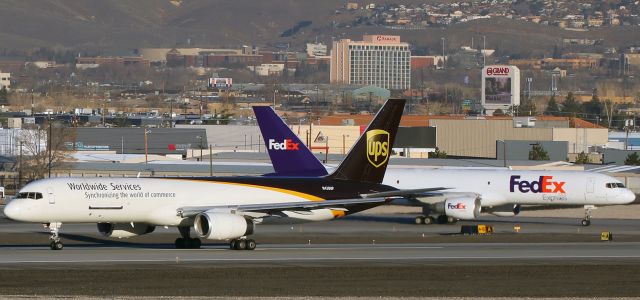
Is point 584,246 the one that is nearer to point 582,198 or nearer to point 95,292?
point 582,198

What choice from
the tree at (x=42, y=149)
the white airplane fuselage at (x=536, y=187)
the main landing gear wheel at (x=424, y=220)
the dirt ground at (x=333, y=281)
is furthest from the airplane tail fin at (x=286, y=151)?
the tree at (x=42, y=149)

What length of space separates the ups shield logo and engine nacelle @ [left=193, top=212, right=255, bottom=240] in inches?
350

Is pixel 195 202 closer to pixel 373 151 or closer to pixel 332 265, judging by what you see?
pixel 332 265

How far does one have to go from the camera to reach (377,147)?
228 feet

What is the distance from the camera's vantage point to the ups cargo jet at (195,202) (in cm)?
6047

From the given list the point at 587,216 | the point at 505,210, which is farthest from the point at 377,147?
the point at 505,210

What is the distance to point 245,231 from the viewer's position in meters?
62.6

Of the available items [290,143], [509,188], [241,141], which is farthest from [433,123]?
[290,143]

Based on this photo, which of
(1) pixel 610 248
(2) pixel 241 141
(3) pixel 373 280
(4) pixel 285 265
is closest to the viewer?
(3) pixel 373 280

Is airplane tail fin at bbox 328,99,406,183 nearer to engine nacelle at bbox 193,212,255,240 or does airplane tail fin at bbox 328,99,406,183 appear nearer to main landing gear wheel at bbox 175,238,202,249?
main landing gear wheel at bbox 175,238,202,249

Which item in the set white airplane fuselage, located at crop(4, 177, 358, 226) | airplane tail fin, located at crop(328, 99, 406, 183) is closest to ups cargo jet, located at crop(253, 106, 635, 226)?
airplane tail fin, located at crop(328, 99, 406, 183)

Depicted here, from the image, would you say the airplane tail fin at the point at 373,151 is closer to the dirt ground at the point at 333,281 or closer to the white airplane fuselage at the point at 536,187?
the dirt ground at the point at 333,281

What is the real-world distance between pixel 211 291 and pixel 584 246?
25.6 meters

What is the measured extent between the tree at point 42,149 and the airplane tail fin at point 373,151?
66.1 metres
